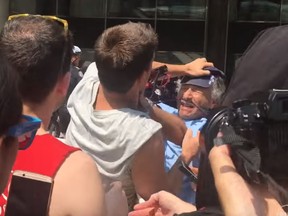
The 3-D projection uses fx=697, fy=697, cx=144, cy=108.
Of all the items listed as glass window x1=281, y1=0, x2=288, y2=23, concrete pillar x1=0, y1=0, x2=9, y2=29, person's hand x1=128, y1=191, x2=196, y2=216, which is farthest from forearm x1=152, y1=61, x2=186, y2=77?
concrete pillar x1=0, y1=0, x2=9, y2=29

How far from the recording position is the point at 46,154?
80.0 inches

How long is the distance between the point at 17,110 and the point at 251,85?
49 centimetres

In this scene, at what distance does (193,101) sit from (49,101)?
229cm

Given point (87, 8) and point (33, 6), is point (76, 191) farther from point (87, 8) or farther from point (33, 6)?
point (33, 6)

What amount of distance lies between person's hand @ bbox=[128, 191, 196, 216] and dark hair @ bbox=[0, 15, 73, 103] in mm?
468

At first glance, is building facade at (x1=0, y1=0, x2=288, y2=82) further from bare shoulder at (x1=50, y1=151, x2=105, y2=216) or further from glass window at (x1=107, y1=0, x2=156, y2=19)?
bare shoulder at (x1=50, y1=151, x2=105, y2=216)

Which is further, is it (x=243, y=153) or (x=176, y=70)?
(x=176, y=70)

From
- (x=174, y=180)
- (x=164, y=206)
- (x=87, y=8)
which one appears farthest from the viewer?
(x=87, y=8)

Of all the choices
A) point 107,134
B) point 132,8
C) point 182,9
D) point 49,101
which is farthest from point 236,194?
point 132,8

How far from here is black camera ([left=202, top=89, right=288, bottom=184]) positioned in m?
1.33

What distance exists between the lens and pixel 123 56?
2859mm

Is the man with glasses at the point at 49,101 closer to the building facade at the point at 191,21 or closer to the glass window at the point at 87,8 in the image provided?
the building facade at the point at 191,21

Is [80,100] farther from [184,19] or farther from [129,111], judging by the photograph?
[184,19]

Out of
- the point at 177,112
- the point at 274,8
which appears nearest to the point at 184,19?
the point at 274,8
